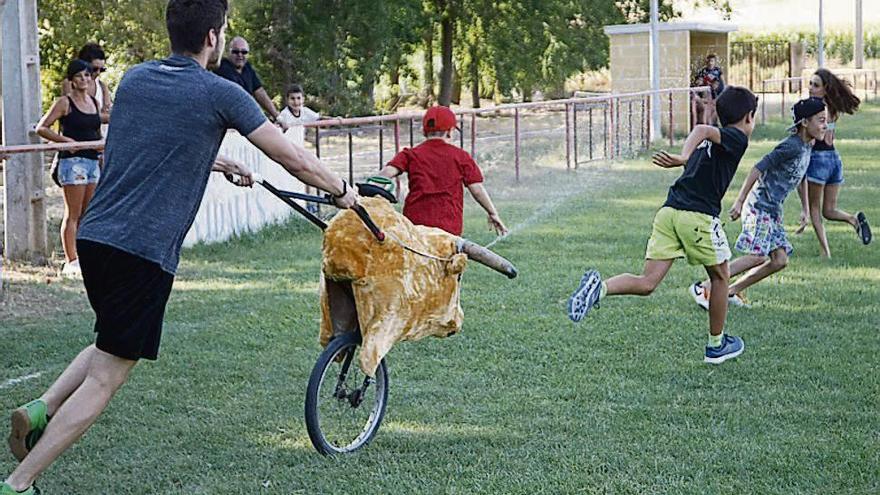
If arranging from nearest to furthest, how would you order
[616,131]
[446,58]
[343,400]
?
[343,400], [616,131], [446,58]

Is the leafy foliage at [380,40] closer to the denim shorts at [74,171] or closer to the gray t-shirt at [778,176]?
the denim shorts at [74,171]

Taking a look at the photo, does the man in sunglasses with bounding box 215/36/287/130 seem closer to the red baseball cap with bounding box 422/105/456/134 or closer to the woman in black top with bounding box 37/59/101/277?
the woman in black top with bounding box 37/59/101/277

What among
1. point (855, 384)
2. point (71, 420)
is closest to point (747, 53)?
point (855, 384)

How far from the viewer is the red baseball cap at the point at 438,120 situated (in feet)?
23.2

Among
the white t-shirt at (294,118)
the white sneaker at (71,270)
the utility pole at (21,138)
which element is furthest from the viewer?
the white t-shirt at (294,118)

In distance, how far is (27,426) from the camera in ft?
16.0

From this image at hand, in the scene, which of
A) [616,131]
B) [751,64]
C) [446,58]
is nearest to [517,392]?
[616,131]

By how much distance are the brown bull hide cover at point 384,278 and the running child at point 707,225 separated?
1820 millimetres

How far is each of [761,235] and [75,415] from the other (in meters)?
5.49

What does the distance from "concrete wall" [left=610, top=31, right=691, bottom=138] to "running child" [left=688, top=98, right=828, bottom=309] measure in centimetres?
1938

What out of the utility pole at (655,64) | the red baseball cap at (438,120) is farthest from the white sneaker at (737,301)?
the utility pole at (655,64)

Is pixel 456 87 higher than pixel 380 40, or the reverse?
pixel 380 40

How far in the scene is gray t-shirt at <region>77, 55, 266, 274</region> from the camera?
4.67 m

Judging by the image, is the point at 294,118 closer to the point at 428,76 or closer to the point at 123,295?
the point at 123,295
